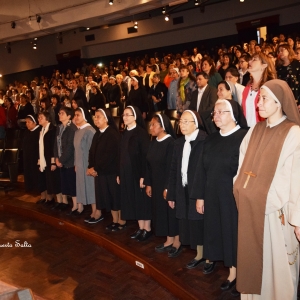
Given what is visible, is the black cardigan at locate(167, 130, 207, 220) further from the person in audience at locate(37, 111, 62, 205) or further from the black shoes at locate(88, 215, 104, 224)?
the person in audience at locate(37, 111, 62, 205)

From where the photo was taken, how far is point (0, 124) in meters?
8.93

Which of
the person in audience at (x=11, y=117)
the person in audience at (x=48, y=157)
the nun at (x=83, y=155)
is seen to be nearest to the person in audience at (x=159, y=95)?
the person in audience at (x=48, y=157)

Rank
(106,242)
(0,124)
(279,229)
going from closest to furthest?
(279,229) < (106,242) < (0,124)

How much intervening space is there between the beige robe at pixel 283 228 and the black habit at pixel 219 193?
1.70 feet

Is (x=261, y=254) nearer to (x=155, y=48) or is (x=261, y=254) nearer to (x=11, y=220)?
(x=11, y=220)

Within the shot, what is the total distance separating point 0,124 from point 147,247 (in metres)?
5.66

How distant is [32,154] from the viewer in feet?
21.8

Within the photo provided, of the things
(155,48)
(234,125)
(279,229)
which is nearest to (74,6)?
(155,48)

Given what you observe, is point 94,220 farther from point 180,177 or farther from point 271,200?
point 271,200

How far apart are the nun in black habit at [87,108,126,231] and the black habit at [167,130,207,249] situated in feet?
4.13

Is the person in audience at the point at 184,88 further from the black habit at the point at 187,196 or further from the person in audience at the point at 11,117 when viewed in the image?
the person in audience at the point at 11,117

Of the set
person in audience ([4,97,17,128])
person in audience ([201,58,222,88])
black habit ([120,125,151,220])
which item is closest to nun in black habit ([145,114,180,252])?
black habit ([120,125,151,220])

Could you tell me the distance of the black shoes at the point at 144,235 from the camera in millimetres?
4773

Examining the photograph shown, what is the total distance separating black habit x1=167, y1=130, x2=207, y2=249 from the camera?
3711 millimetres
